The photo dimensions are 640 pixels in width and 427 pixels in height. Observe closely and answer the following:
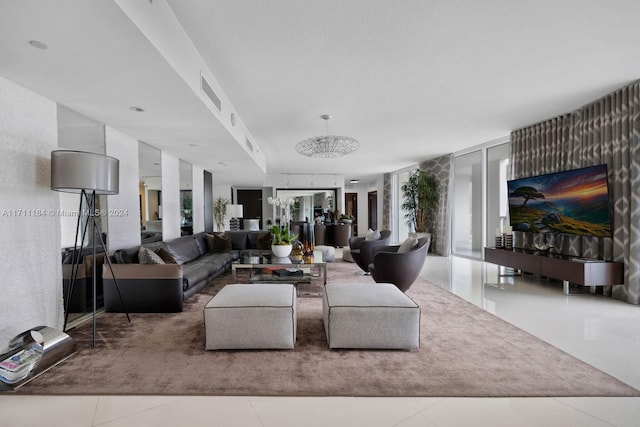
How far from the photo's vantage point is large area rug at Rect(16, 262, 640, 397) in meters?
1.97

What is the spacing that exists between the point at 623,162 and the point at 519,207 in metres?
1.55

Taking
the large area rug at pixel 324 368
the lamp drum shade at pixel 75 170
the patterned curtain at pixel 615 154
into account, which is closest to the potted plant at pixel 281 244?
the large area rug at pixel 324 368

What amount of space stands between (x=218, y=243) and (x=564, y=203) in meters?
6.13

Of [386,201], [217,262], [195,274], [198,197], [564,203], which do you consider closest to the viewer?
[195,274]

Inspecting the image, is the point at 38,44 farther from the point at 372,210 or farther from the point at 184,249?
the point at 372,210

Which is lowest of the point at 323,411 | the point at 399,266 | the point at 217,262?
the point at 323,411

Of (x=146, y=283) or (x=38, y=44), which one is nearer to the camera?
(x=38, y=44)

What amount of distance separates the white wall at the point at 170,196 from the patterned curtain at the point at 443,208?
247 inches

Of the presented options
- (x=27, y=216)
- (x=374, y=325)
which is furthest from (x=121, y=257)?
(x=374, y=325)

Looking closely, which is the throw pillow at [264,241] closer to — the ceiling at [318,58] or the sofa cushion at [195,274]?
the sofa cushion at [195,274]

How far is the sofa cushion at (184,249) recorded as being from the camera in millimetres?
4879

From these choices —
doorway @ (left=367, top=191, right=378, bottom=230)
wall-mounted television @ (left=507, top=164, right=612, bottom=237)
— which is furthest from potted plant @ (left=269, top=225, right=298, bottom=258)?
doorway @ (left=367, top=191, right=378, bottom=230)

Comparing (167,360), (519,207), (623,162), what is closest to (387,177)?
(519,207)

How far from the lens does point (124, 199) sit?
13.5 feet
